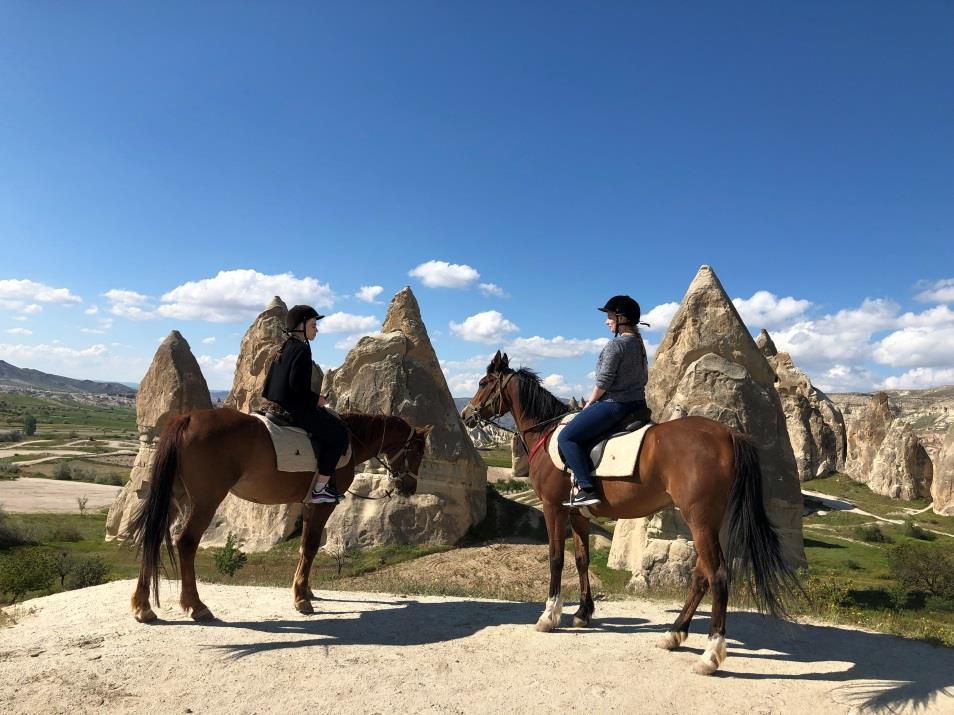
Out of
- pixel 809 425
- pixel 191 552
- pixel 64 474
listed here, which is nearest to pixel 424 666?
pixel 191 552

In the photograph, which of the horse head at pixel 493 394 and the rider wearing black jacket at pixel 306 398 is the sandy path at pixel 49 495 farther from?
the horse head at pixel 493 394

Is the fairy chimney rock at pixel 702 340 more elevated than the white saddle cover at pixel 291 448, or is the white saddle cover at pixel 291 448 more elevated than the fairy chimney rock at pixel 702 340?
the fairy chimney rock at pixel 702 340

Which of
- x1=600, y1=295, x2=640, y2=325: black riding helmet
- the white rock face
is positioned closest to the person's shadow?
x1=600, y1=295, x2=640, y2=325: black riding helmet

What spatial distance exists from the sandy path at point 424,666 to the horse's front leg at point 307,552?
0.22 meters

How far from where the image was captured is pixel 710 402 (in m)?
16.7

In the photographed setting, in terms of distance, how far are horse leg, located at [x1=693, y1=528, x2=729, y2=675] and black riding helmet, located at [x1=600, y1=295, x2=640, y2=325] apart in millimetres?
2427

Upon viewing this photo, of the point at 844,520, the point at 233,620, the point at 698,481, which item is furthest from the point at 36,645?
the point at 844,520

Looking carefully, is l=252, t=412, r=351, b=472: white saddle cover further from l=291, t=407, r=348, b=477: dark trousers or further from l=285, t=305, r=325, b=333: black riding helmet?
l=285, t=305, r=325, b=333: black riding helmet

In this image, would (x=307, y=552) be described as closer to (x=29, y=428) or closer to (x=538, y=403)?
(x=538, y=403)

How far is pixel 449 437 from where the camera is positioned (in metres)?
22.2

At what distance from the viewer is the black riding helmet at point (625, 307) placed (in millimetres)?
7379

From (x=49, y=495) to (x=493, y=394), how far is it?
149ft

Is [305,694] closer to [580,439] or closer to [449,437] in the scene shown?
[580,439]

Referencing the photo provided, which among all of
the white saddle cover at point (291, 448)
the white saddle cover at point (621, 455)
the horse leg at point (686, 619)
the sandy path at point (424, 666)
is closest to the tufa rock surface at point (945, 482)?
the sandy path at point (424, 666)
